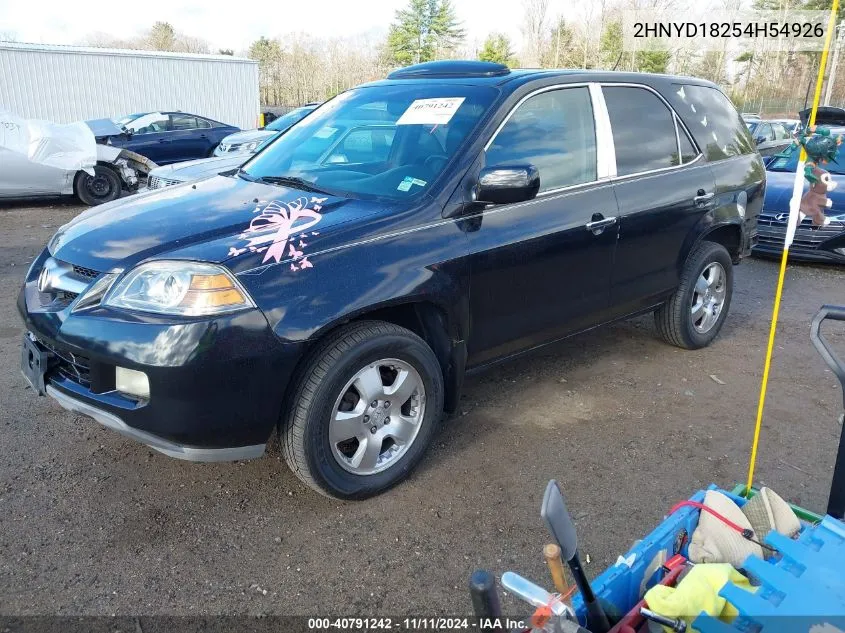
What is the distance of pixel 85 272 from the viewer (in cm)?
286

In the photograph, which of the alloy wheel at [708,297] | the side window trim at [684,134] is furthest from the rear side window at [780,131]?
the side window trim at [684,134]

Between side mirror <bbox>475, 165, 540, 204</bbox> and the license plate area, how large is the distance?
201 cm

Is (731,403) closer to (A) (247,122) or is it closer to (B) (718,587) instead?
(B) (718,587)

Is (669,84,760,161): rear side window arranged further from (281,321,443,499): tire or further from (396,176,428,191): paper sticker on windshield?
(281,321,443,499): tire

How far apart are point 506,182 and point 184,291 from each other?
1.44m

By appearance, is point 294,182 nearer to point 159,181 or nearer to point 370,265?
point 370,265

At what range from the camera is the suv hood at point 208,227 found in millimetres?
2691

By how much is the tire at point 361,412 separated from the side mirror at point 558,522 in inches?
55.6

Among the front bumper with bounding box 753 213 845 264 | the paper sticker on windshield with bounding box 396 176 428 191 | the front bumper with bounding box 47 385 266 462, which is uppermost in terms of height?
the paper sticker on windshield with bounding box 396 176 428 191

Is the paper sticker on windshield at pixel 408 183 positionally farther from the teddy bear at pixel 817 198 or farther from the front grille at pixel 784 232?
the front grille at pixel 784 232

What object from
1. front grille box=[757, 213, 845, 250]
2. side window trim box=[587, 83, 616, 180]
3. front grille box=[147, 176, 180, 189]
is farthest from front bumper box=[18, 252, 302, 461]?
front grille box=[757, 213, 845, 250]

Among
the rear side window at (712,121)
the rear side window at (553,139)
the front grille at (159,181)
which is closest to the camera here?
the rear side window at (553,139)

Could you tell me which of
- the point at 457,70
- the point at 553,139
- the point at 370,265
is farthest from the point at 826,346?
the point at 457,70

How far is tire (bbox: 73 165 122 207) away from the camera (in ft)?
36.2
